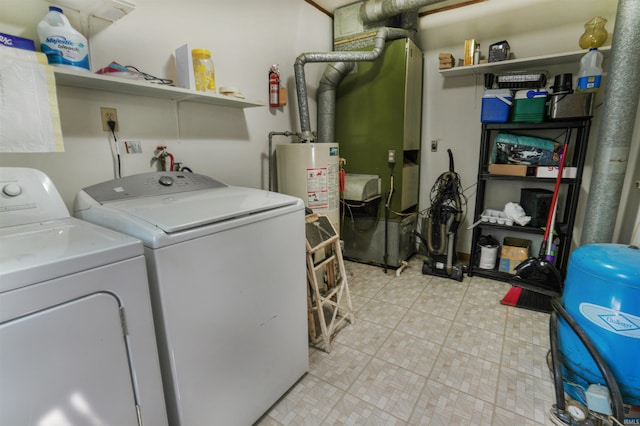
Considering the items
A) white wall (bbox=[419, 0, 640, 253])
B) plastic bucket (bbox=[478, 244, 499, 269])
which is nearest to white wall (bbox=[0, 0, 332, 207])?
white wall (bbox=[419, 0, 640, 253])

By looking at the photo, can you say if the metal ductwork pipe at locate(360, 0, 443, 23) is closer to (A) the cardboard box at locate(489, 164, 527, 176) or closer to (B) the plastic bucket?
(A) the cardboard box at locate(489, 164, 527, 176)

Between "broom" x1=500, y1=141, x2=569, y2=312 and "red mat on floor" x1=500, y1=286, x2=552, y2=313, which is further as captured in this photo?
"red mat on floor" x1=500, y1=286, x2=552, y2=313

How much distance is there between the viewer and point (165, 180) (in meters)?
1.69

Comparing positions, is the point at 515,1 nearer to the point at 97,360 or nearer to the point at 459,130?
the point at 459,130

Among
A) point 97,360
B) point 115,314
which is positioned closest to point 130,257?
point 115,314

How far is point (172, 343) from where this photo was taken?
1.09m

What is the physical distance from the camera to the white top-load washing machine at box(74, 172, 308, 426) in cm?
109

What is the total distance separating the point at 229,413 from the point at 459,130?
3.26m

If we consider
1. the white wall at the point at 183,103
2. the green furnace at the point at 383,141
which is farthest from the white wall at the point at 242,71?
the green furnace at the point at 383,141

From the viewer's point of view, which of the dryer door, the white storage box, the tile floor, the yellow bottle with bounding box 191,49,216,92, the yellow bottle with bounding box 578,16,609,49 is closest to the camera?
the dryer door

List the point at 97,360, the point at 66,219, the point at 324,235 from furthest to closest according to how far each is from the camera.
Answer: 1. the point at 324,235
2. the point at 66,219
3. the point at 97,360

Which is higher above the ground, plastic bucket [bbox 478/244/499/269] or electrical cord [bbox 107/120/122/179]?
electrical cord [bbox 107/120/122/179]

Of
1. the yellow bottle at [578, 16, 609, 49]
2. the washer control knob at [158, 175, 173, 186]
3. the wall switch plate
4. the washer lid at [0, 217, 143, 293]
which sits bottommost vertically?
the washer lid at [0, 217, 143, 293]

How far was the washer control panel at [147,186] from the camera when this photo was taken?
145cm
